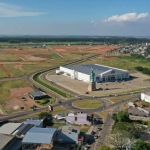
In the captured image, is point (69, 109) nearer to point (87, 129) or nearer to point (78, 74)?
point (87, 129)

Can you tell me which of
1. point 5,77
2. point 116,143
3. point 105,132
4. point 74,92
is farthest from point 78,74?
point 116,143

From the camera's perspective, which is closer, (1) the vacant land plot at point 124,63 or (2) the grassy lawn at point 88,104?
(2) the grassy lawn at point 88,104

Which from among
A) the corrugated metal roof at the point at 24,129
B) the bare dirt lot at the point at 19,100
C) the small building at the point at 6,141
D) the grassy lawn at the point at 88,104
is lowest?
the grassy lawn at the point at 88,104

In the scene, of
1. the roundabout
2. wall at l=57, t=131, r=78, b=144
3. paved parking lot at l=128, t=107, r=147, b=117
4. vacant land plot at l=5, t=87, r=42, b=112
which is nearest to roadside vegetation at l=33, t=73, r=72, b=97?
the roundabout

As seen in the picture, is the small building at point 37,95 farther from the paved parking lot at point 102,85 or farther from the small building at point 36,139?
the small building at point 36,139

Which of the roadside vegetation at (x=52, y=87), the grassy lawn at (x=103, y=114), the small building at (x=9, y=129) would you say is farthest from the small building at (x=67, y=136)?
the roadside vegetation at (x=52, y=87)

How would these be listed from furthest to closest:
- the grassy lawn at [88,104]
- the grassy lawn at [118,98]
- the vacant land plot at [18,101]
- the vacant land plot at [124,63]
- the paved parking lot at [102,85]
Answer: the vacant land plot at [124,63], the paved parking lot at [102,85], the grassy lawn at [118,98], the grassy lawn at [88,104], the vacant land plot at [18,101]

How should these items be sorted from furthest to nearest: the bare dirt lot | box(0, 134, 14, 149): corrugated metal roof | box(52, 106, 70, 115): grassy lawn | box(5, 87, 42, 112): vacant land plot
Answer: the bare dirt lot < box(5, 87, 42, 112): vacant land plot < box(52, 106, 70, 115): grassy lawn < box(0, 134, 14, 149): corrugated metal roof

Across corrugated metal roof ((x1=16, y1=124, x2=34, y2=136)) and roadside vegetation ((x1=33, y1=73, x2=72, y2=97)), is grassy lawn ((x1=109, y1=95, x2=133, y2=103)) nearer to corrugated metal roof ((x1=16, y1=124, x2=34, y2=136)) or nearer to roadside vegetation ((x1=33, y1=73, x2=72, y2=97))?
roadside vegetation ((x1=33, y1=73, x2=72, y2=97))
